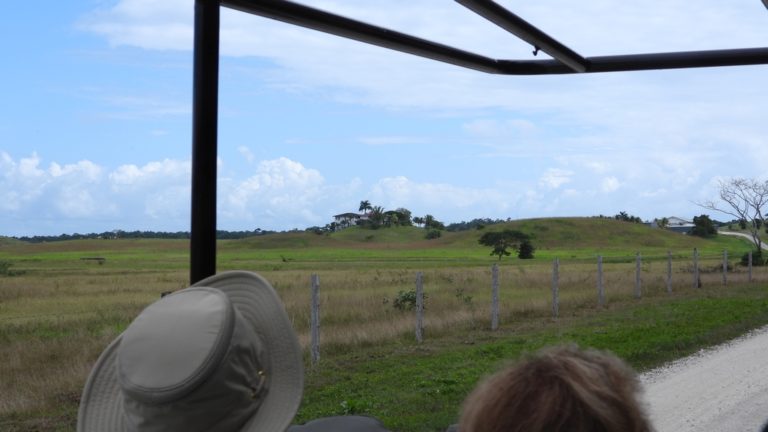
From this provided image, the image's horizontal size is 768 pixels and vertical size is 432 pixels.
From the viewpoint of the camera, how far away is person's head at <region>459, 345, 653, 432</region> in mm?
1027

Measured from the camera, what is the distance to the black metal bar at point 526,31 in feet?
7.22

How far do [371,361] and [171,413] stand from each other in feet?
31.3

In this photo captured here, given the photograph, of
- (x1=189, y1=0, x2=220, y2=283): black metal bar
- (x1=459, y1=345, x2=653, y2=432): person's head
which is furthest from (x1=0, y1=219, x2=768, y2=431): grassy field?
(x1=459, y1=345, x2=653, y2=432): person's head

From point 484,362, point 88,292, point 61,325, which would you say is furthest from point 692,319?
point 88,292

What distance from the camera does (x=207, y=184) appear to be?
2.04 metres

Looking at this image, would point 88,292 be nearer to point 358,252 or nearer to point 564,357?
point 564,357

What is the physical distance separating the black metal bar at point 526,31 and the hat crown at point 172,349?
3.36 feet

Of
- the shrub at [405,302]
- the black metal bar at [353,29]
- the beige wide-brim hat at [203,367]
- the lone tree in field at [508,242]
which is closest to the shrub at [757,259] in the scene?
the shrub at [405,302]

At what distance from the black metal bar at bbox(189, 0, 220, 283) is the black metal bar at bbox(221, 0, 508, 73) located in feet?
0.35

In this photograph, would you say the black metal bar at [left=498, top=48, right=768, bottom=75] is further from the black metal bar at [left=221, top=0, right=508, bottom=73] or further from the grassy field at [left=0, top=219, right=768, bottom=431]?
the grassy field at [left=0, top=219, right=768, bottom=431]

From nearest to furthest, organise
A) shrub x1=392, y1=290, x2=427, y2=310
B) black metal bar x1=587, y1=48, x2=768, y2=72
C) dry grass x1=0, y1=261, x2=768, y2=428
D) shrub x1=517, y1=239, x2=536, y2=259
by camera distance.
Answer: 1. black metal bar x1=587, y1=48, x2=768, y2=72
2. dry grass x1=0, y1=261, x2=768, y2=428
3. shrub x1=392, y1=290, x2=427, y2=310
4. shrub x1=517, y1=239, x2=536, y2=259

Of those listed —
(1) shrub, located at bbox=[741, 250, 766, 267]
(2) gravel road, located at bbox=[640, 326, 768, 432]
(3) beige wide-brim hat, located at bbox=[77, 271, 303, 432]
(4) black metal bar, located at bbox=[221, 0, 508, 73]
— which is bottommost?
(2) gravel road, located at bbox=[640, 326, 768, 432]

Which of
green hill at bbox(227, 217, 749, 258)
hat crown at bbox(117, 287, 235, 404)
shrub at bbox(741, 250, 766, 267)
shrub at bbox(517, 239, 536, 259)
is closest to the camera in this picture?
hat crown at bbox(117, 287, 235, 404)

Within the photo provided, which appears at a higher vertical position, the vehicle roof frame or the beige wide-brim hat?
the vehicle roof frame
